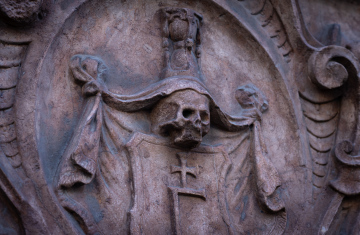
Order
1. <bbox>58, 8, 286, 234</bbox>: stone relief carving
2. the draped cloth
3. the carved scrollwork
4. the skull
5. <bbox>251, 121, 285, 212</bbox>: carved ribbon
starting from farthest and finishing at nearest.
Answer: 1. the carved scrollwork
2. <bbox>251, 121, 285, 212</bbox>: carved ribbon
3. the skull
4. <bbox>58, 8, 286, 234</bbox>: stone relief carving
5. the draped cloth

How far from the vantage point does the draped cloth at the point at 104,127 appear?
3645 millimetres

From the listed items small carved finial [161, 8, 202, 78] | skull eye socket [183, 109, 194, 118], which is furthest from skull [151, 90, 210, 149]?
small carved finial [161, 8, 202, 78]

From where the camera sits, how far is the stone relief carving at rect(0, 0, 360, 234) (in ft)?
12.0

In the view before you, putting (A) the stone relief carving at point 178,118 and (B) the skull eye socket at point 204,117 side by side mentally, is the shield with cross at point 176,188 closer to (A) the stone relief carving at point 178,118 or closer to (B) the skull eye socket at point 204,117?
(A) the stone relief carving at point 178,118

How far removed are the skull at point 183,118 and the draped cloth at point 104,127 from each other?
55 millimetres

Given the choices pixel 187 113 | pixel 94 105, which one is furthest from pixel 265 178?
pixel 94 105

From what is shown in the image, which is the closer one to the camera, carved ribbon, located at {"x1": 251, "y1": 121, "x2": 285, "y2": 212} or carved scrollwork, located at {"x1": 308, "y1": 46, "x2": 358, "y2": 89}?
carved ribbon, located at {"x1": 251, "y1": 121, "x2": 285, "y2": 212}

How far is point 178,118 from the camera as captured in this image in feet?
13.0

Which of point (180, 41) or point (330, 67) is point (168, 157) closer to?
point (180, 41)

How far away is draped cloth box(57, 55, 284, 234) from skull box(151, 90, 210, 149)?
5 centimetres

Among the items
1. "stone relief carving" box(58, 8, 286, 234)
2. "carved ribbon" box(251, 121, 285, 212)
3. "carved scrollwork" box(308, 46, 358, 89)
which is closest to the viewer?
"stone relief carving" box(58, 8, 286, 234)

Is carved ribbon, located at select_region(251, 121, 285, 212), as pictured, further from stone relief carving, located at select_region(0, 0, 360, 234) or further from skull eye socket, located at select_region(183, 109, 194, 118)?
skull eye socket, located at select_region(183, 109, 194, 118)

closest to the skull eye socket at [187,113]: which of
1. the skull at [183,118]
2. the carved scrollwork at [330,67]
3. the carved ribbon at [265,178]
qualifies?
the skull at [183,118]

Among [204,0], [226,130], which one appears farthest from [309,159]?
[204,0]
